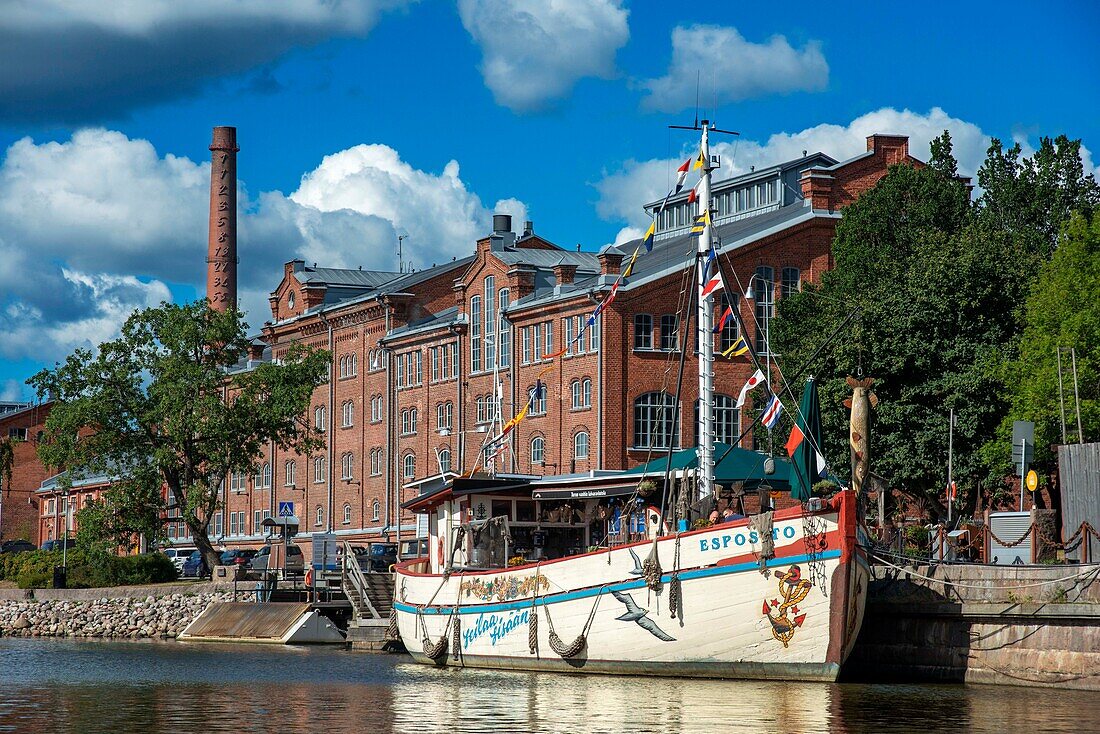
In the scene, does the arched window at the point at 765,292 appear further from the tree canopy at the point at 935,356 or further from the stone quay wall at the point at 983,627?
the stone quay wall at the point at 983,627

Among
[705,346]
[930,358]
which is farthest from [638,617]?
[930,358]

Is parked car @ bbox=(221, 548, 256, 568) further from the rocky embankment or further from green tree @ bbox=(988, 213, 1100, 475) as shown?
green tree @ bbox=(988, 213, 1100, 475)

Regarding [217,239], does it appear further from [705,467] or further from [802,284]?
[705,467]

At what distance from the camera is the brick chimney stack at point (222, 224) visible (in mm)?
96250

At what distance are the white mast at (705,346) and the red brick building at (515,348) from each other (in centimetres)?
1864

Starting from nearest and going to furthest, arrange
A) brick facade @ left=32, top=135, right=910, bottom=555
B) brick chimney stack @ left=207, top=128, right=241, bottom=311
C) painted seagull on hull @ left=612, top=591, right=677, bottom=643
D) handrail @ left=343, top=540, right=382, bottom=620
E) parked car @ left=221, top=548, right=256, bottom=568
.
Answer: painted seagull on hull @ left=612, top=591, right=677, bottom=643, handrail @ left=343, top=540, right=382, bottom=620, brick facade @ left=32, top=135, right=910, bottom=555, parked car @ left=221, top=548, right=256, bottom=568, brick chimney stack @ left=207, top=128, right=241, bottom=311

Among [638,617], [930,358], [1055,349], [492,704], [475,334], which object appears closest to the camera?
[492,704]

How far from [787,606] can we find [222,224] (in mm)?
72842

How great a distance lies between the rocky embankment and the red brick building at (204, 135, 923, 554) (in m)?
12.8

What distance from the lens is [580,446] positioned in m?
66.5

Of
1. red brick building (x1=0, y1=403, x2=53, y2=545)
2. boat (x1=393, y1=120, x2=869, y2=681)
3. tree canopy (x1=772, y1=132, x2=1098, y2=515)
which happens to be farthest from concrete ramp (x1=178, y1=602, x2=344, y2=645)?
red brick building (x1=0, y1=403, x2=53, y2=545)

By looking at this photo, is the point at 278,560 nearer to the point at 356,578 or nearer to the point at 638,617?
the point at 356,578

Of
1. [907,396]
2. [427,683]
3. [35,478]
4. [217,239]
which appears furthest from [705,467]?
[35,478]

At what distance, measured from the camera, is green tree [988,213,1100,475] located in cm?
4800
